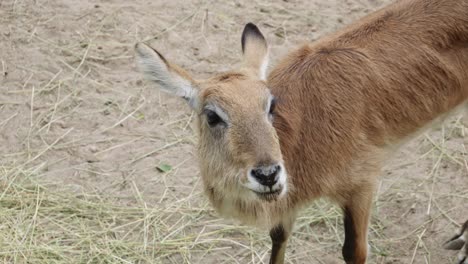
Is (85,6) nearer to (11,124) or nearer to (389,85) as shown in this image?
(11,124)

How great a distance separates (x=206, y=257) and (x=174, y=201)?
762 millimetres

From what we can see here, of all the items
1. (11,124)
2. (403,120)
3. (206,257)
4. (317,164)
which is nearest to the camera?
(317,164)

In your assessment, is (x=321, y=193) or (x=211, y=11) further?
(x=211, y=11)

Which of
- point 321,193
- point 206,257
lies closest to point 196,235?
point 206,257

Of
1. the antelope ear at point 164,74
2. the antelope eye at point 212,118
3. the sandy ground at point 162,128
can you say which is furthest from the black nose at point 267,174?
the sandy ground at point 162,128

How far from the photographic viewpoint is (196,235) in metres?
6.92

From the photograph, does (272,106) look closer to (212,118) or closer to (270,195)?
(212,118)

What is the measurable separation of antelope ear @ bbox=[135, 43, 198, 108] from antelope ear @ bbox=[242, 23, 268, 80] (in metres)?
0.50

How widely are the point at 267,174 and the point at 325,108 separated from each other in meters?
1.03

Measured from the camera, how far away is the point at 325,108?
19.1ft

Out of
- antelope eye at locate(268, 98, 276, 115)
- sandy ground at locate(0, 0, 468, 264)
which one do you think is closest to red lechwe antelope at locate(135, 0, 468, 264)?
antelope eye at locate(268, 98, 276, 115)

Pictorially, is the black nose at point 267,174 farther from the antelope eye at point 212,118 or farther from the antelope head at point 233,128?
the antelope eye at point 212,118

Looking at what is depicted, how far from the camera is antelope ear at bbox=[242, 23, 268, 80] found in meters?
5.84

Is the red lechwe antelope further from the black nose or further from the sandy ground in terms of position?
the sandy ground
